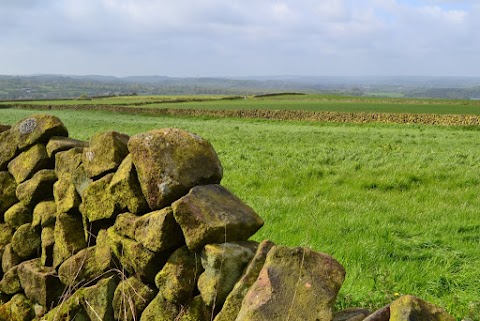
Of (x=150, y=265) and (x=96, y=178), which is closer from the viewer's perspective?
(x=150, y=265)

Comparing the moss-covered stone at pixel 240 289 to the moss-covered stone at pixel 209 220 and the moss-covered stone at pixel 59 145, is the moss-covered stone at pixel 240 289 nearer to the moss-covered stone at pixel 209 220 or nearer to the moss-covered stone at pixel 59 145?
the moss-covered stone at pixel 209 220

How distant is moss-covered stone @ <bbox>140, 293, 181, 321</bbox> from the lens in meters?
3.58

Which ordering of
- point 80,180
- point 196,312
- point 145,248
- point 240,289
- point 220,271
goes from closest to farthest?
point 240,289
point 220,271
point 196,312
point 145,248
point 80,180

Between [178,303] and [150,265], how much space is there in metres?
0.39

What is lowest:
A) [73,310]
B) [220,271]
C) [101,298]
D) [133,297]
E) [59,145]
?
[73,310]

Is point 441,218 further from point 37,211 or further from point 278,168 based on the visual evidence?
point 37,211

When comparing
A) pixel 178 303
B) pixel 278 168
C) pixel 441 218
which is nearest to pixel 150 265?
pixel 178 303

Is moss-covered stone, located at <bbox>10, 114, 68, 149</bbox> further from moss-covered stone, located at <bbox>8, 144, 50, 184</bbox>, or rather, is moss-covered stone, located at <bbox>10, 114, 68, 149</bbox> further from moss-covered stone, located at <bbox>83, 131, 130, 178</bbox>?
moss-covered stone, located at <bbox>83, 131, 130, 178</bbox>

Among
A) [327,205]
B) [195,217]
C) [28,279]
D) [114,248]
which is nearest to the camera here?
[195,217]

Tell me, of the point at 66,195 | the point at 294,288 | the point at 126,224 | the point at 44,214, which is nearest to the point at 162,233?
the point at 126,224

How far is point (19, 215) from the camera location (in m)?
5.39

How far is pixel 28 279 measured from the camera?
4906 millimetres

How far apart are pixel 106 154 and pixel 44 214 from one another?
1204 mm

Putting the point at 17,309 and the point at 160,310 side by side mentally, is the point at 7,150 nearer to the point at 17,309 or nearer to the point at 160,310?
the point at 17,309
